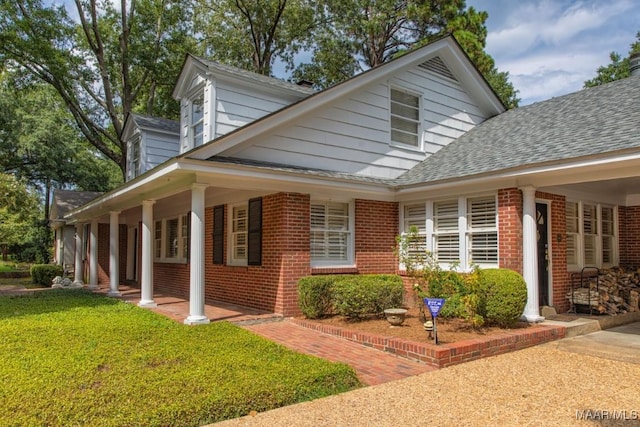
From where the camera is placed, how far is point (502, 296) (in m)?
7.51

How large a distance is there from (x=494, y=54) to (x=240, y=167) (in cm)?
1945

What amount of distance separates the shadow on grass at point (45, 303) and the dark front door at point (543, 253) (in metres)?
9.73

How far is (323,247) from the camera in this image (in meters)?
10.2

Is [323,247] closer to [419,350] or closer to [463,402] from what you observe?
[419,350]

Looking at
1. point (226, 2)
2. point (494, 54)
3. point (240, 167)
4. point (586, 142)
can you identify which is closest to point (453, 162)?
point (586, 142)

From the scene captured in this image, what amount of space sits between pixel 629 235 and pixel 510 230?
4763mm

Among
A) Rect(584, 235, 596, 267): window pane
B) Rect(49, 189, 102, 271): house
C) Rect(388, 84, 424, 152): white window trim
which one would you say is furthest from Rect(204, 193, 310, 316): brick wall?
Rect(49, 189, 102, 271): house

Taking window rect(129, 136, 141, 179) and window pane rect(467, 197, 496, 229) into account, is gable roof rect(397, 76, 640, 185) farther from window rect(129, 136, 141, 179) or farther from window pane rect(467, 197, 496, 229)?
window rect(129, 136, 141, 179)

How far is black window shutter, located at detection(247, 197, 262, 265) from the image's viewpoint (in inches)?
391

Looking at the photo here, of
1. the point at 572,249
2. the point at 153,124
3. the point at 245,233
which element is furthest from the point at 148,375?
the point at 153,124

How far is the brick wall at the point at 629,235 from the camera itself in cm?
1120

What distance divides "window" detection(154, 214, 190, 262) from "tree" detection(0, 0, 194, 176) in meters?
6.86

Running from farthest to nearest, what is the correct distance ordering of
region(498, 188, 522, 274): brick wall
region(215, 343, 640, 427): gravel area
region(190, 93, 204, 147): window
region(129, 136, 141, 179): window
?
region(129, 136, 141, 179): window → region(190, 93, 204, 147): window → region(498, 188, 522, 274): brick wall → region(215, 343, 640, 427): gravel area

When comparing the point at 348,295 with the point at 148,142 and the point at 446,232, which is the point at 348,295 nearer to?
the point at 446,232
